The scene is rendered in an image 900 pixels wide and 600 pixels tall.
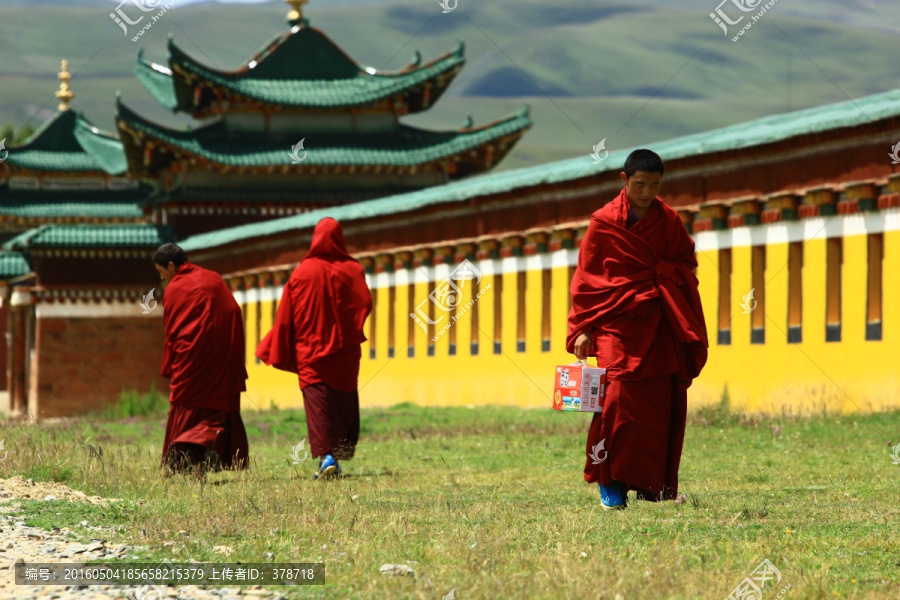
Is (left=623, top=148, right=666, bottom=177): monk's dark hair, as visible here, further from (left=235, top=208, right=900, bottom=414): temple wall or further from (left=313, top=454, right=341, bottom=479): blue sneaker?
(left=235, top=208, right=900, bottom=414): temple wall

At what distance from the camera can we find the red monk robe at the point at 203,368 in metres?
10.2

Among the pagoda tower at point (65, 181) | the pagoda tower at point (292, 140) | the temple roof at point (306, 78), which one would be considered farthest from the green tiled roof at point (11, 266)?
the temple roof at point (306, 78)

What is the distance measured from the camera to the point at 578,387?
7426 mm

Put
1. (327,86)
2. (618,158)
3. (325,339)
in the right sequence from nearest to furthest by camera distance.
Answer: (325,339), (618,158), (327,86)

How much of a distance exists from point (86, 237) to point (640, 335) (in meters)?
19.1

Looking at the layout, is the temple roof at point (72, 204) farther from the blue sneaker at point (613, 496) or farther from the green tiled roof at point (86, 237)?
the blue sneaker at point (613, 496)

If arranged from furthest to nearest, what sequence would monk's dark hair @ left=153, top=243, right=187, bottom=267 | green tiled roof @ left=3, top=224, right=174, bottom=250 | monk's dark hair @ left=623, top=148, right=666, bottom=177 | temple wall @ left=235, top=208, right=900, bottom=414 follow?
1. green tiled roof @ left=3, top=224, right=174, bottom=250
2. temple wall @ left=235, top=208, right=900, bottom=414
3. monk's dark hair @ left=153, top=243, right=187, bottom=267
4. monk's dark hair @ left=623, top=148, right=666, bottom=177

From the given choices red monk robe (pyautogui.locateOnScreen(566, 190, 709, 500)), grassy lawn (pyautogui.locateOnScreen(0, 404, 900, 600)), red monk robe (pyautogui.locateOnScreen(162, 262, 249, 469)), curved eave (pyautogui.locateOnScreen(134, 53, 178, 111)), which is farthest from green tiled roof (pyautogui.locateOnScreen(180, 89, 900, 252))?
curved eave (pyautogui.locateOnScreen(134, 53, 178, 111))

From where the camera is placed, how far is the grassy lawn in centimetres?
549

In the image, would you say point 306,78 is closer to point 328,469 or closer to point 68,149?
point 68,149

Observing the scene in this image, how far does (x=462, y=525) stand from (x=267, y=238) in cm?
1612

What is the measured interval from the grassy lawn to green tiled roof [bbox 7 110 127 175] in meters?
21.9

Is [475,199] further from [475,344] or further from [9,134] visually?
[9,134]

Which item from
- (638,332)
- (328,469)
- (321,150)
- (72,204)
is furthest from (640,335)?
(72,204)
